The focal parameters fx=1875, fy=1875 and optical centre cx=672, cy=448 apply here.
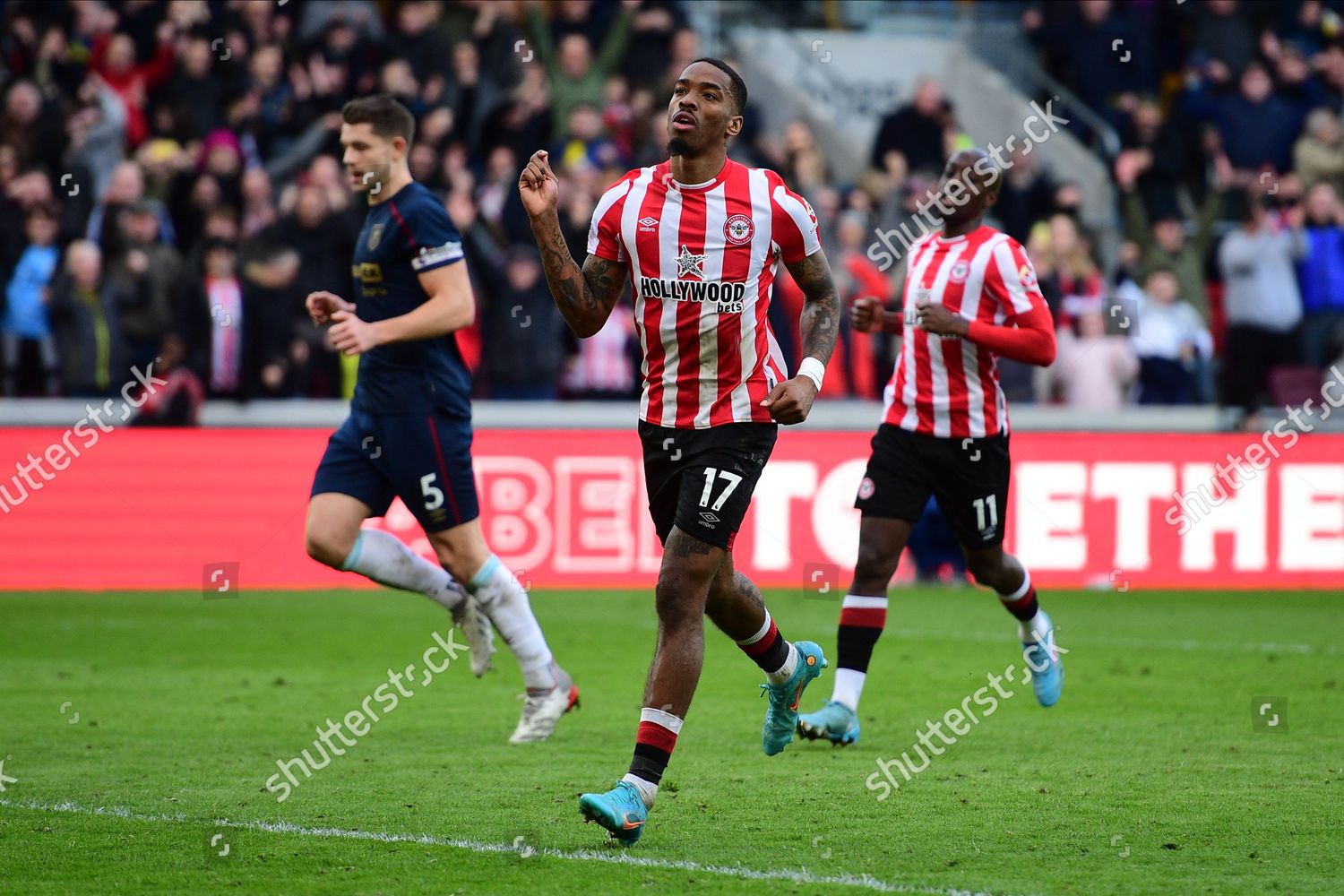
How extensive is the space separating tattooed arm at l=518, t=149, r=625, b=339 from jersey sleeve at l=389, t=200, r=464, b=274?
1490 mm

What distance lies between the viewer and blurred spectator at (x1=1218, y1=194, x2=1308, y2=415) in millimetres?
17578

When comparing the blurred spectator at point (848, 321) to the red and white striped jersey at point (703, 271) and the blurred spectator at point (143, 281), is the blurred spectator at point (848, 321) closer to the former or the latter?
the blurred spectator at point (143, 281)

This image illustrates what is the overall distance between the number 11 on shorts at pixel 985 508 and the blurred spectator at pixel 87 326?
8419 mm

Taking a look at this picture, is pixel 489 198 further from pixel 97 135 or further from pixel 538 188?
pixel 538 188

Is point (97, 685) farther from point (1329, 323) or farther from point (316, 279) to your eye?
point (1329, 323)

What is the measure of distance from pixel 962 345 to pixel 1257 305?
33.5 feet

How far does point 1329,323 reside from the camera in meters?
17.9

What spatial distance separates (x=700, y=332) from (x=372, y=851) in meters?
1.99

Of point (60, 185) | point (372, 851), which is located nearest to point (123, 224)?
point (60, 185)

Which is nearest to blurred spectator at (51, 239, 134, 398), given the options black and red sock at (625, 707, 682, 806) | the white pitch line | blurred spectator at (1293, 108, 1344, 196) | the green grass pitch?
the green grass pitch

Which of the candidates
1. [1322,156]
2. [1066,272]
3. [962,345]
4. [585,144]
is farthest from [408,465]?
[1322,156]

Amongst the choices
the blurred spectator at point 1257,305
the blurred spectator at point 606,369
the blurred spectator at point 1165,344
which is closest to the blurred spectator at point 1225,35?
the blurred spectator at point 1257,305

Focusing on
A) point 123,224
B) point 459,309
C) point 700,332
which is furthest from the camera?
point 123,224

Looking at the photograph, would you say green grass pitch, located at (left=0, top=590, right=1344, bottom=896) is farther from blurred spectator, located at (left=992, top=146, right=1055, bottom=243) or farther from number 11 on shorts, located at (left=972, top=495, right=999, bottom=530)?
blurred spectator, located at (left=992, top=146, right=1055, bottom=243)
